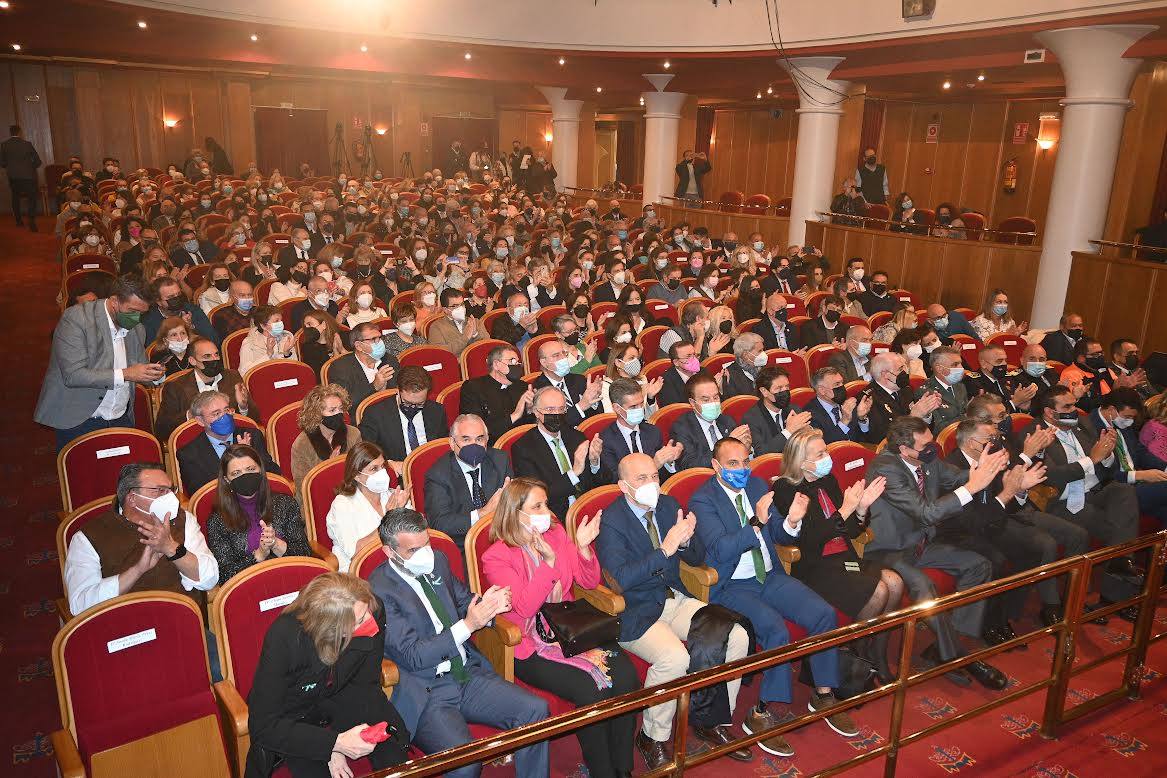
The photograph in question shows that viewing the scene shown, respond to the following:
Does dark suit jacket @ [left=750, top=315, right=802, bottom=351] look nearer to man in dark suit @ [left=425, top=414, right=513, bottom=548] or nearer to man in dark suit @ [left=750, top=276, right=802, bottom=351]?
man in dark suit @ [left=750, top=276, right=802, bottom=351]

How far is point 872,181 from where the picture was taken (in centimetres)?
1562

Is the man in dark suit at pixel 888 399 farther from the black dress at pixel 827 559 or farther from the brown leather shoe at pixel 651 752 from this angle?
the brown leather shoe at pixel 651 752

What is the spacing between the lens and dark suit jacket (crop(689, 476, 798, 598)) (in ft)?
13.4

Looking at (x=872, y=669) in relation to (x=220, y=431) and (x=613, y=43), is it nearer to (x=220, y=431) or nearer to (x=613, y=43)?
(x=220, y=431)

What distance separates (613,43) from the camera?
15.2m

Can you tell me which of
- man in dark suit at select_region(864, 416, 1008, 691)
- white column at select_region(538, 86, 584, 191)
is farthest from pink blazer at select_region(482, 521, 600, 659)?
white column at select_region(538, 86, 584, 191)

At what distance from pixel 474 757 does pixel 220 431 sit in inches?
116

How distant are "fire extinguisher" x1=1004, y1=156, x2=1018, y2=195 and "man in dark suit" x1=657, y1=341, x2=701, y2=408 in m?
12.8

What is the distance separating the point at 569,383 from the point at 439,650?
124 inches

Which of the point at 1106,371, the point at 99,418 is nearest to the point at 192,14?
the point at 99,418

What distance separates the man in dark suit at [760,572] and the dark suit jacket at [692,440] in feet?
2.90

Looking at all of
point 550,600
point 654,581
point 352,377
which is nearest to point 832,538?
point 654,581

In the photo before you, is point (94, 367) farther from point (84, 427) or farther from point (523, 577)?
point (523, 577)

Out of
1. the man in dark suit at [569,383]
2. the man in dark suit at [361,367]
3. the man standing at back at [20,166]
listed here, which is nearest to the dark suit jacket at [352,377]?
the man in dark suit at [361,367]
